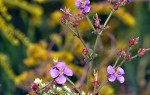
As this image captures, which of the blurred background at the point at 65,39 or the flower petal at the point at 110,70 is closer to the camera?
the flower petal at the point at 110,70

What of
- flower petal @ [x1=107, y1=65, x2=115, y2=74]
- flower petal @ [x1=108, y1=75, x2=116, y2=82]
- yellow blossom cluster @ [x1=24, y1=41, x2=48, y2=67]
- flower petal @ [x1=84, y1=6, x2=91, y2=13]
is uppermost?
yellow blossom cluster @ [x1=24, y1=41, x2=48, y2=67]

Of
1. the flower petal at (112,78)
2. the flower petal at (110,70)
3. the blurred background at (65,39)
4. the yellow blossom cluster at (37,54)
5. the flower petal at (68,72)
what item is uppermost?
the blurred background at (65,39)

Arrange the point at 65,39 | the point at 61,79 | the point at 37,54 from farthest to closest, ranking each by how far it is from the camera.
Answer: the point at 65,39
the point at 37,54
the point at 61,79

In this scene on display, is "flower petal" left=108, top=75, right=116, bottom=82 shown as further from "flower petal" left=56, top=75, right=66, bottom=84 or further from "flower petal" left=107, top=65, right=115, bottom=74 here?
"flower petal" left=56, top=75, right=66, bottom=84

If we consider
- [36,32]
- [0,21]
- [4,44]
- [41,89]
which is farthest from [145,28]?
[41,89]

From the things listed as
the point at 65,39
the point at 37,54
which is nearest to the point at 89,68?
the point at 37,54

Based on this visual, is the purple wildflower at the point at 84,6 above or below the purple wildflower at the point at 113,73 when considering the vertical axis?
above

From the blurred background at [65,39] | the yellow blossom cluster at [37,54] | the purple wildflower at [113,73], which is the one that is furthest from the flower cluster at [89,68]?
the blurred background at [65,39]

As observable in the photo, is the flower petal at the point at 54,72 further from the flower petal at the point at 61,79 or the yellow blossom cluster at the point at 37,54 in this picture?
the yellow blossom cluster at the point at 37,54

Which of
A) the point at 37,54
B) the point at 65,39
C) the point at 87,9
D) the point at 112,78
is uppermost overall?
the point at 65,39

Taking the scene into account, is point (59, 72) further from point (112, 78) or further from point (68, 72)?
point (112, 78)

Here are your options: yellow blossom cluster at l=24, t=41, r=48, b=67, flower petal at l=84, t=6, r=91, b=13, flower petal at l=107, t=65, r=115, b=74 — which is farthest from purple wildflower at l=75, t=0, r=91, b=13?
yellow blossom cluster at l=24, t=41, r=48, b=67
